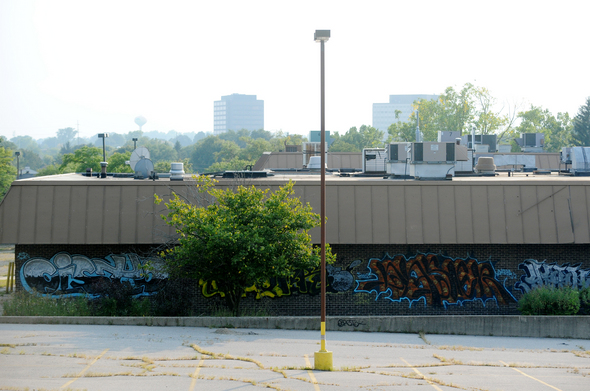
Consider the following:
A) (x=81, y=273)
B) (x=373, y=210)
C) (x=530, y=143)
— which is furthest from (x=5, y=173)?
(x=530, y=143)

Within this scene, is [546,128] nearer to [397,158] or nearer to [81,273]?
[397,158]

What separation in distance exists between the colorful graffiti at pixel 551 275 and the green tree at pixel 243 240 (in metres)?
7.58

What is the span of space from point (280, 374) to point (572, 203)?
13289mm

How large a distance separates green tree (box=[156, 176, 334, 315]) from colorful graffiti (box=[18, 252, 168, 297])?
6.91 ft

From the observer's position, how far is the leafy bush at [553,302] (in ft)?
59.5

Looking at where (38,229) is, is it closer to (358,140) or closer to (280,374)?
(280,374)

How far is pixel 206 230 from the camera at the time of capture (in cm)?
1558

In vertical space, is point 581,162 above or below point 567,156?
below

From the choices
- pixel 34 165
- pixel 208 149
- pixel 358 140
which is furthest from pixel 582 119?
pixel 34 165

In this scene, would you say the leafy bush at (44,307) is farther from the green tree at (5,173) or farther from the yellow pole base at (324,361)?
the green tree at (5,173)

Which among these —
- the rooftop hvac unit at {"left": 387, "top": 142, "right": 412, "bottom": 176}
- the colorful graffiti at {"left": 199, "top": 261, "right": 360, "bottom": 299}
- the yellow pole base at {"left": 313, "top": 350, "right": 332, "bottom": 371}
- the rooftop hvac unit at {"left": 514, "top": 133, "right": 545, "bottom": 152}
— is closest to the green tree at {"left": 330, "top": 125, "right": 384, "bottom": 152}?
the rooftop hvac unit at {"left": 514, "top": 133, "right": 545, "bottom": 152}

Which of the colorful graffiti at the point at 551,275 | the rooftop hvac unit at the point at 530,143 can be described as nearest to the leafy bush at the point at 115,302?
Answer: the colorful graffiti at the point at 551,275

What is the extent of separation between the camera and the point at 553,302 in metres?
18.2

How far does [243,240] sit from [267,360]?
410 cm
